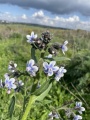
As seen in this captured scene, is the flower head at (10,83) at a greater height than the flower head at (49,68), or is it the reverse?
the flower head at (49,68)

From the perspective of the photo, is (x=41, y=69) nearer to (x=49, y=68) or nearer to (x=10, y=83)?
(x=49, y=68)

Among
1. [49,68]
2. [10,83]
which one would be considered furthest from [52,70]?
[10,83]

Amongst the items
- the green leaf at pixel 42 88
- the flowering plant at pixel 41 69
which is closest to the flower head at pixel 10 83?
the flowering plant at pixel 41 69

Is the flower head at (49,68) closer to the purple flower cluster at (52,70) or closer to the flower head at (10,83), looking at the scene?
the purple flower cluster at (52,70)

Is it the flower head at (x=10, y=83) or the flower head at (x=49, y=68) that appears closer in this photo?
the flower head at (x=49, y=68)

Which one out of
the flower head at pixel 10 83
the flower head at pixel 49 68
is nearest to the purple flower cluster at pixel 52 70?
the flower head at pixel 49 68

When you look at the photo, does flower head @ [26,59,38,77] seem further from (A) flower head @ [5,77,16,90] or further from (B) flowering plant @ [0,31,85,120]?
(A) flower head @ [5,77,16,90]

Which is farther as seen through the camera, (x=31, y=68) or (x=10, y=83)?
(x=10, y=83)

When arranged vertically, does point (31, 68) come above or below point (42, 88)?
above

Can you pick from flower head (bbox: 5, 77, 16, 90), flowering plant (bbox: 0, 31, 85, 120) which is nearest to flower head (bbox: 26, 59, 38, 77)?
flowering plant (bbox: 0, 31, 85, 120)

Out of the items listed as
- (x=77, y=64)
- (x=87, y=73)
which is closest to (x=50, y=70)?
(x=87, y=73)

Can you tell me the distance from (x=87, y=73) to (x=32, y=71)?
432 centimetres

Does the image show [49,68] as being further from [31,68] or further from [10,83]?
[10,83]

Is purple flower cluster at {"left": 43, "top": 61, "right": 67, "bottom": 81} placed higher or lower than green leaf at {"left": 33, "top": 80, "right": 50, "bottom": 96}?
higher
